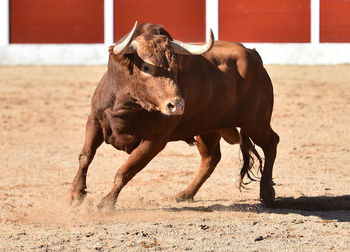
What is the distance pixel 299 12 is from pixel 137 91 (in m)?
12.0

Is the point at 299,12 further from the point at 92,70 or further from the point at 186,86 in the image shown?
the point at 186,86

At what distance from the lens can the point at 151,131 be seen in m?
5.56

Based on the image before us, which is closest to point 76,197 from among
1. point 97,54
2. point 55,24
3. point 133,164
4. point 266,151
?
point 133,164

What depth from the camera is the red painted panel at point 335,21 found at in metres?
16.5

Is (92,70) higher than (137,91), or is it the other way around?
(137,91)

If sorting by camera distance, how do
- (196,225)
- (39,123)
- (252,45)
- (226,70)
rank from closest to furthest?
1. (196,225)
2. (226,70)
3. (39,123)
4. (252,45)

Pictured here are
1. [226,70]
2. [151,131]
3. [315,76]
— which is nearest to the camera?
[151,131]

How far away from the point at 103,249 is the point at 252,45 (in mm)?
12399

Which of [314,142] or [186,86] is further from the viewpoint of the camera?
[314,142]

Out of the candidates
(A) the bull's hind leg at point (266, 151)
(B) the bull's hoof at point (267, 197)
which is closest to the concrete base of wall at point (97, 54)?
(A) the bull's hind leg at point (266, 151)

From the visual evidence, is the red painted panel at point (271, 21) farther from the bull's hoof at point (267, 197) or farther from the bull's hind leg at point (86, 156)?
the bull's hind leg at point (86, 156)

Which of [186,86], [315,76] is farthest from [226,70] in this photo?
[315,76]

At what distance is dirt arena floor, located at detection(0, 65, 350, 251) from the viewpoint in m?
4.82

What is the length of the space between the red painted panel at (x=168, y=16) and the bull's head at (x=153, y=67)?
11537 mm
